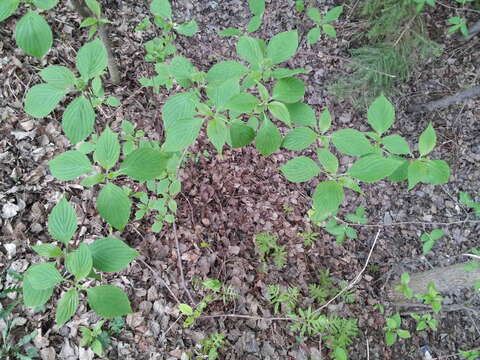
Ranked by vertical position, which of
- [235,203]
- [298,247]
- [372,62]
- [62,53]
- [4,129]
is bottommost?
[298,247]

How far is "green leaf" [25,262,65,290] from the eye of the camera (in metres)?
1.14

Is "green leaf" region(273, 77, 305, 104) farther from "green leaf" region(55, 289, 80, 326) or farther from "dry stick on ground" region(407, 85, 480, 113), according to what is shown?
"dry stick on ground" region(407, 85, 480, 113)

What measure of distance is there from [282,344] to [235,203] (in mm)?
1321

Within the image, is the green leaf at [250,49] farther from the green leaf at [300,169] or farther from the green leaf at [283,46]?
the green leaf at [300,169]

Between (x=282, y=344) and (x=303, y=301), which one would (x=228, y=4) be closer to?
(x=303, y=301)

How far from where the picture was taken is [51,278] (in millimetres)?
1147

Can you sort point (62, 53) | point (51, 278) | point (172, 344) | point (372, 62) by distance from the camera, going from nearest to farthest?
point (51, 278) → point (172, 344) → point (62, 53) → point (372, 62)

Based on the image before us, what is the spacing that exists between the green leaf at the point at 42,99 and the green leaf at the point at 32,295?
→ 64 cm

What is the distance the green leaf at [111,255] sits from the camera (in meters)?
1.25

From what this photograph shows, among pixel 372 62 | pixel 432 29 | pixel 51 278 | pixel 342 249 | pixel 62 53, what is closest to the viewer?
pixel 51 278

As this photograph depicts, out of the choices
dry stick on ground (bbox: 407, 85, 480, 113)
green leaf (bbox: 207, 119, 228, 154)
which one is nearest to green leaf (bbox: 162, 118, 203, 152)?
green leaf (bbox: 207, 119, 228, 154)

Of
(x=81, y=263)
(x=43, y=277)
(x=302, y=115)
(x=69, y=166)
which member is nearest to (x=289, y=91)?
(x=302, y=115)

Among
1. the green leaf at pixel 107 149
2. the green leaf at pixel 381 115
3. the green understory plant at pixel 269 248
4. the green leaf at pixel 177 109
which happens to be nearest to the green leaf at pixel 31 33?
the green leaf at pixel 107 149

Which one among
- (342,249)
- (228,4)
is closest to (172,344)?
(342,249)
